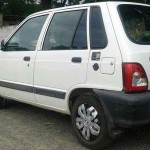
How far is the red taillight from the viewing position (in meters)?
4.25

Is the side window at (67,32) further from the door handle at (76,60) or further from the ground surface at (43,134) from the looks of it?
the ground surface at (43,134)

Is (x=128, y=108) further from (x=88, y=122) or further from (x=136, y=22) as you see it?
(x=136, y=22)

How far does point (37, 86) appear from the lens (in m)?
5.55

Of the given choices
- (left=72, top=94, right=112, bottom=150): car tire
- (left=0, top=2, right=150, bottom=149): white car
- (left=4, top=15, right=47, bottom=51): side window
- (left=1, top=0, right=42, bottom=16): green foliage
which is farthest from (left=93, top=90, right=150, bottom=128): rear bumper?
(left=1, top=0, right=42, bottom=16): green foliage

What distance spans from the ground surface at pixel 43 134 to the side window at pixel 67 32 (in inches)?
49.4

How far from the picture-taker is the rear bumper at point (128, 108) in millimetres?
4176

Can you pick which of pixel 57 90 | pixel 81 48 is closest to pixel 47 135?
pixel 57 90

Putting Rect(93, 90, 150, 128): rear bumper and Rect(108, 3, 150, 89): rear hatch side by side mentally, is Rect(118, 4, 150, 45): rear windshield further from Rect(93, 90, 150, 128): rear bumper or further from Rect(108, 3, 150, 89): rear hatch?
Rect(93, 90, 150, 128): rear bumper

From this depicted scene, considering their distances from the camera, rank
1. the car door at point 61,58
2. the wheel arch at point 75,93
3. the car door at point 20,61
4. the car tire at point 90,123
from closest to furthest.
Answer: the car tire at point 90,123 < the wheel arch at point 75,93 < the car door at point 61,58 < the car door at point 20,61

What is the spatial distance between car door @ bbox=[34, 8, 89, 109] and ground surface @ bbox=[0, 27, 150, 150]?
0.47 meters

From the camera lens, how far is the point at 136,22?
4785 millimetres

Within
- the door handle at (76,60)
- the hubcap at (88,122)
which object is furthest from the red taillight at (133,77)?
the door handle at (76,60)

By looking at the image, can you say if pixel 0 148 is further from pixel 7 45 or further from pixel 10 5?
pixel 10 5

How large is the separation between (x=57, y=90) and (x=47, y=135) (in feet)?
2.35
